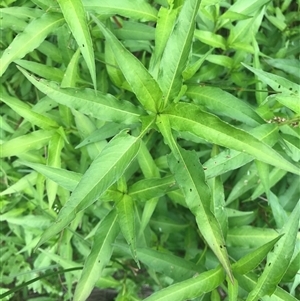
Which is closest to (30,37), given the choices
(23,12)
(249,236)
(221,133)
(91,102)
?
(23,12)

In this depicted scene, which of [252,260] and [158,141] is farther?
[158,141]

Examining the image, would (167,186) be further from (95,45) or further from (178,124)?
(95,45)

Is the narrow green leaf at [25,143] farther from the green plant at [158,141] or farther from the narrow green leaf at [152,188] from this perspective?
the narrow green leaf at [152,188]

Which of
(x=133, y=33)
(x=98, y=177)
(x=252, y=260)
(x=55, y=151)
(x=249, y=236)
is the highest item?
(x=133, y=33)

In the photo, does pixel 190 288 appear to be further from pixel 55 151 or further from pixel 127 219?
pixel 55 151

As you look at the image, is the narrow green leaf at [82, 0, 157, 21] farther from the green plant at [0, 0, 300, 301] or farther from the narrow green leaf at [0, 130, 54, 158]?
the narrow green leaf at [0, 130, 54, 158]

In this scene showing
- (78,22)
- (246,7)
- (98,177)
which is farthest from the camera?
(246,7)

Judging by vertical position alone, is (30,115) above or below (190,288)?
above
